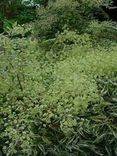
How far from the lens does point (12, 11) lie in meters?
7.77

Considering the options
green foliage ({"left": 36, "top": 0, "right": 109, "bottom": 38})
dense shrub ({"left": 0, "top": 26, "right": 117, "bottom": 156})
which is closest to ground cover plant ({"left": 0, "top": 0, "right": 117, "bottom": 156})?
dense shrub ({"left": 0, "top": 26, "right": 117, "bottom": 156})

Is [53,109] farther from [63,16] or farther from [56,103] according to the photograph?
[63,16]

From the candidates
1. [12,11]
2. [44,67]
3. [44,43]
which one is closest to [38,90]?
[44,67]

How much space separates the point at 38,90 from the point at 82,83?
1.25ft

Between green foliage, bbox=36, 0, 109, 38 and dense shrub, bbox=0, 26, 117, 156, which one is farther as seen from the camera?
green foliage, bbox=36, 0, 109, 38

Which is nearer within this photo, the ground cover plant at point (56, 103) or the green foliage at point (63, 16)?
the ground cover plant at point (56, 103)

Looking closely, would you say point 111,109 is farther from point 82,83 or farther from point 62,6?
point 62,6

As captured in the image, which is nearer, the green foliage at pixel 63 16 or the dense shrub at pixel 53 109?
the dense shrub at pixel 53 109

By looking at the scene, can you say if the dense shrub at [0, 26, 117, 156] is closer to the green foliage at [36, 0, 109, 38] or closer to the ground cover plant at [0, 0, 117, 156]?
the ground cover plant at [0, 0, 117, 156]

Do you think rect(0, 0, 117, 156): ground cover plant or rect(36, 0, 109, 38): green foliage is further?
rect(36, 0, 109, 38): green foliage

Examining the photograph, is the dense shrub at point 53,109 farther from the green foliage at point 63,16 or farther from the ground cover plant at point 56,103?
the green foliage at point 63,16

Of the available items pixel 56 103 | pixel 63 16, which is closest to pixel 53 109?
pixel 56 103

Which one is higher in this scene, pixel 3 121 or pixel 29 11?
pixel 3 121

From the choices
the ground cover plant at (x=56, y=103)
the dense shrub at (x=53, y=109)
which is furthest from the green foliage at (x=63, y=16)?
the dense shrub at (x=53, y=109)
